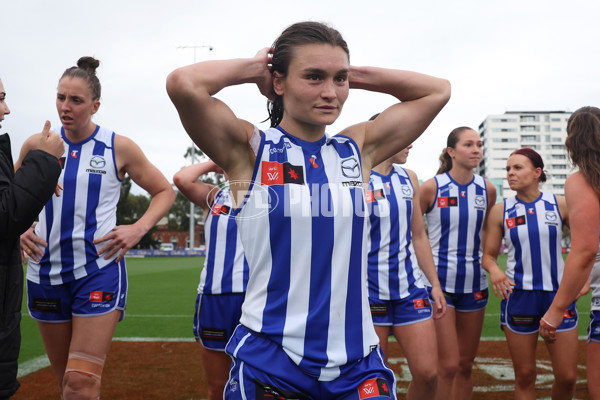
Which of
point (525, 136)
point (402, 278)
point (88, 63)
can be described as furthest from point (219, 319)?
point (525, 136)

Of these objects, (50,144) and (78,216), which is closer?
(50,144)

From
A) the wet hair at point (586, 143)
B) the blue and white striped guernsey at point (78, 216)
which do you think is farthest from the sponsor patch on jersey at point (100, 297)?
the wet hair at point (586, 143)

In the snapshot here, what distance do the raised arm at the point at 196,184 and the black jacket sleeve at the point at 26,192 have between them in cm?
280

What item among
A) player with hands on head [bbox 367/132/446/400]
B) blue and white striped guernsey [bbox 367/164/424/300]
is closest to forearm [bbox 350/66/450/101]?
player with hands on head [bbox 367/132/446/400]

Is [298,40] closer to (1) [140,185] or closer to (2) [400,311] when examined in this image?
(1) [140,185]

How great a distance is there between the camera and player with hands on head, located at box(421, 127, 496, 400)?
6.06 metres

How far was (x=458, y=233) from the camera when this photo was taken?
6.39 m

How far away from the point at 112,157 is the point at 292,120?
232 cm

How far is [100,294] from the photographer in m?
4.27

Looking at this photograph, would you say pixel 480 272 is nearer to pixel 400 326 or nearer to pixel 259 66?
pixel 400 326

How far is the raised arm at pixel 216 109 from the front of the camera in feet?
8.08

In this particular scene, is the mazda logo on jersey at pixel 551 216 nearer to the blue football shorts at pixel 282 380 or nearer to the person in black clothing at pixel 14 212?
the blue football shorts at pixel 282 380

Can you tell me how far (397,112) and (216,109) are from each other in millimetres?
978

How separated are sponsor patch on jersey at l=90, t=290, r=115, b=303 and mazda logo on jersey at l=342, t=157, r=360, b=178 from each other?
2.44 m
